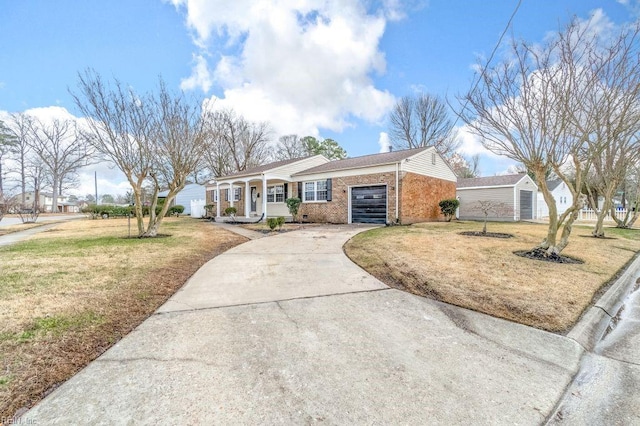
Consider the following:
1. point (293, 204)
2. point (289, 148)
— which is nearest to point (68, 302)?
point (293, 204)

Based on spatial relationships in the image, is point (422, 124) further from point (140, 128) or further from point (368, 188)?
point (140, 128)

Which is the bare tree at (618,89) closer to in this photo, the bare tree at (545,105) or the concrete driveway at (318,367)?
the bare tree at (545,105)

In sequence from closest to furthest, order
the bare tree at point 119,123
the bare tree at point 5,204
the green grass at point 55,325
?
the green grass at point 55,325, the bare tree at point 119,123, the bare tree at point 5,204

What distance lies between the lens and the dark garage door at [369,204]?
14.7 meters

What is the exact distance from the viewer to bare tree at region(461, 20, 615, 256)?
19.9ft

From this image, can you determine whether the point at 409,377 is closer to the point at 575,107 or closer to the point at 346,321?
the point at 346,321

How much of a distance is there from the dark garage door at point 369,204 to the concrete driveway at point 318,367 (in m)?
10.6

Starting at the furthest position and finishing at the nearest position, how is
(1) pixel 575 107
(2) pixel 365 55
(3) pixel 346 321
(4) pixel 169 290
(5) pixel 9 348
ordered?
(2) pixel 365 55 < (1) pixel 575 107 < (4) pixel 169 290 < (3) pixel 346 321 < (5) pixel 9 348

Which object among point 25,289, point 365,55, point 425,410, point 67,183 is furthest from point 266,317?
point 67,183

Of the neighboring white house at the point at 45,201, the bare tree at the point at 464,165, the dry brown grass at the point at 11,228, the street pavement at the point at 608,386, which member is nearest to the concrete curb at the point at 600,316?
the street pavement at the point at 608,386

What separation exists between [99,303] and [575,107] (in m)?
9.07

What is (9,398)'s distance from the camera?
204 cm

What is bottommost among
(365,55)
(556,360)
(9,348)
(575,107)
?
(556,360)

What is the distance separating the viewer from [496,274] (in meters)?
5.45
